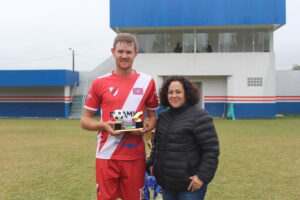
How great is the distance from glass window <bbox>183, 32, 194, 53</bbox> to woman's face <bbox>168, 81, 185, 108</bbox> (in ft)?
56.6

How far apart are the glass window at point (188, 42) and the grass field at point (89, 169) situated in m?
9.95

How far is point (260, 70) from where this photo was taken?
19.1 m

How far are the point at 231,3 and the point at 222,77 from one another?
4.05m

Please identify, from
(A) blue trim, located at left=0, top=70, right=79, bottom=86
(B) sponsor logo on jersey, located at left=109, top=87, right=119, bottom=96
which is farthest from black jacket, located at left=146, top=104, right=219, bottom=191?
(A) blue trim, located at left=0, top=70, right=79, bottom=86

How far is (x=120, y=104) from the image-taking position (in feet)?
9.18

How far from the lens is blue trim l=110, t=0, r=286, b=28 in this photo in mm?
18453

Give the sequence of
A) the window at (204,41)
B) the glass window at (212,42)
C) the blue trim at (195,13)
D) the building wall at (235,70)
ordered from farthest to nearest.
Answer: the glass window at (212,42)
the window at (204,41)
the building wall at (235,70)
the blue trim at (195,13)

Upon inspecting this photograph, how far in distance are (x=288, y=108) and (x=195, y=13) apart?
29.5 ft

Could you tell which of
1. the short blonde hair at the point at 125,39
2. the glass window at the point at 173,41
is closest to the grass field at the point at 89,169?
the short blonde hair at the point at 125,39

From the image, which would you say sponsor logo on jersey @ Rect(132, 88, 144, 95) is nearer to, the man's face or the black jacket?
the man's face

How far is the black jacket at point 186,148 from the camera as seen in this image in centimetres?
266

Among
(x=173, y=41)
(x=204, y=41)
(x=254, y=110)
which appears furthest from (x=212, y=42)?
(x=254, y=110)

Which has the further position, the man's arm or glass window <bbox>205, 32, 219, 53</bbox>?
glass window <bbox>205, 32, 219, 53</bbox>

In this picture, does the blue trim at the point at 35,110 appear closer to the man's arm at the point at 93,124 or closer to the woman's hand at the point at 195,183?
the man's arm at the point at 93,124
